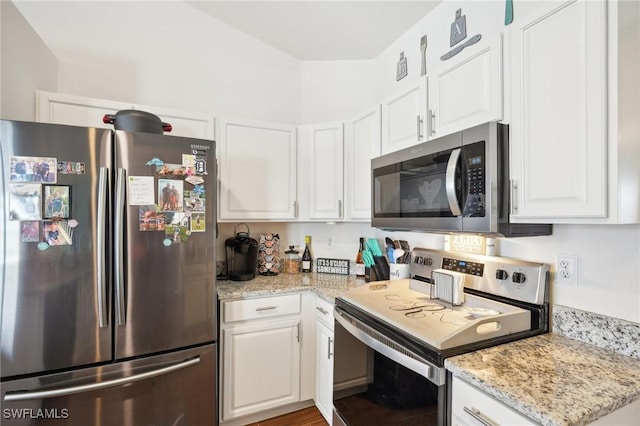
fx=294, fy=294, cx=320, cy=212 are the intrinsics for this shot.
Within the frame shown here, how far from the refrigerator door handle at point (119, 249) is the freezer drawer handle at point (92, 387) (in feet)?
0.87

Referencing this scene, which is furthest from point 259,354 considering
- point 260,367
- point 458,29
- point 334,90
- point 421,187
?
point 458,29

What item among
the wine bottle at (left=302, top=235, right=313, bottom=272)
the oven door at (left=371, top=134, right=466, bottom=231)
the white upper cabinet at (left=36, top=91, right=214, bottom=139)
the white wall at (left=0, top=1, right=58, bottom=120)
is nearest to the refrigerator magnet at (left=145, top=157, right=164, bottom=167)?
the white upper cabinet at (left=36, top=91, right=214, bottom=139)

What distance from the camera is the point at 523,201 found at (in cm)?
108

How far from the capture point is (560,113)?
0.97 meters

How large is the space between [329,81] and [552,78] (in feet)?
6.24

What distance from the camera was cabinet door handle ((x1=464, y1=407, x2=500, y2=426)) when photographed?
842mm

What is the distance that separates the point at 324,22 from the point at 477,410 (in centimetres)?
241

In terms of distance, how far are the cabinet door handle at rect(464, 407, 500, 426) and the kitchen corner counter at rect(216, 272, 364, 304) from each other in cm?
91

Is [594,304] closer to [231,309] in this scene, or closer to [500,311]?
[500,311]

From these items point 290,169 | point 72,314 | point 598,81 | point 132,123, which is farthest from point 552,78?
point 72,314

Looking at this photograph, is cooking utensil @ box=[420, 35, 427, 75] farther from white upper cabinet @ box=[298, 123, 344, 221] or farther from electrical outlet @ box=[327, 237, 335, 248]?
electrical outlet @ box=[327, 237, 335, 248]

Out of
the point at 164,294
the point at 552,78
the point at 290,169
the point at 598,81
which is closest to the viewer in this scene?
the point at 598,81

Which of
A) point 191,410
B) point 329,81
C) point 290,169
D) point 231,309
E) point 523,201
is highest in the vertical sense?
point 329,81

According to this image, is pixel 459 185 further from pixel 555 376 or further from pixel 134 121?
pixel 134 121
